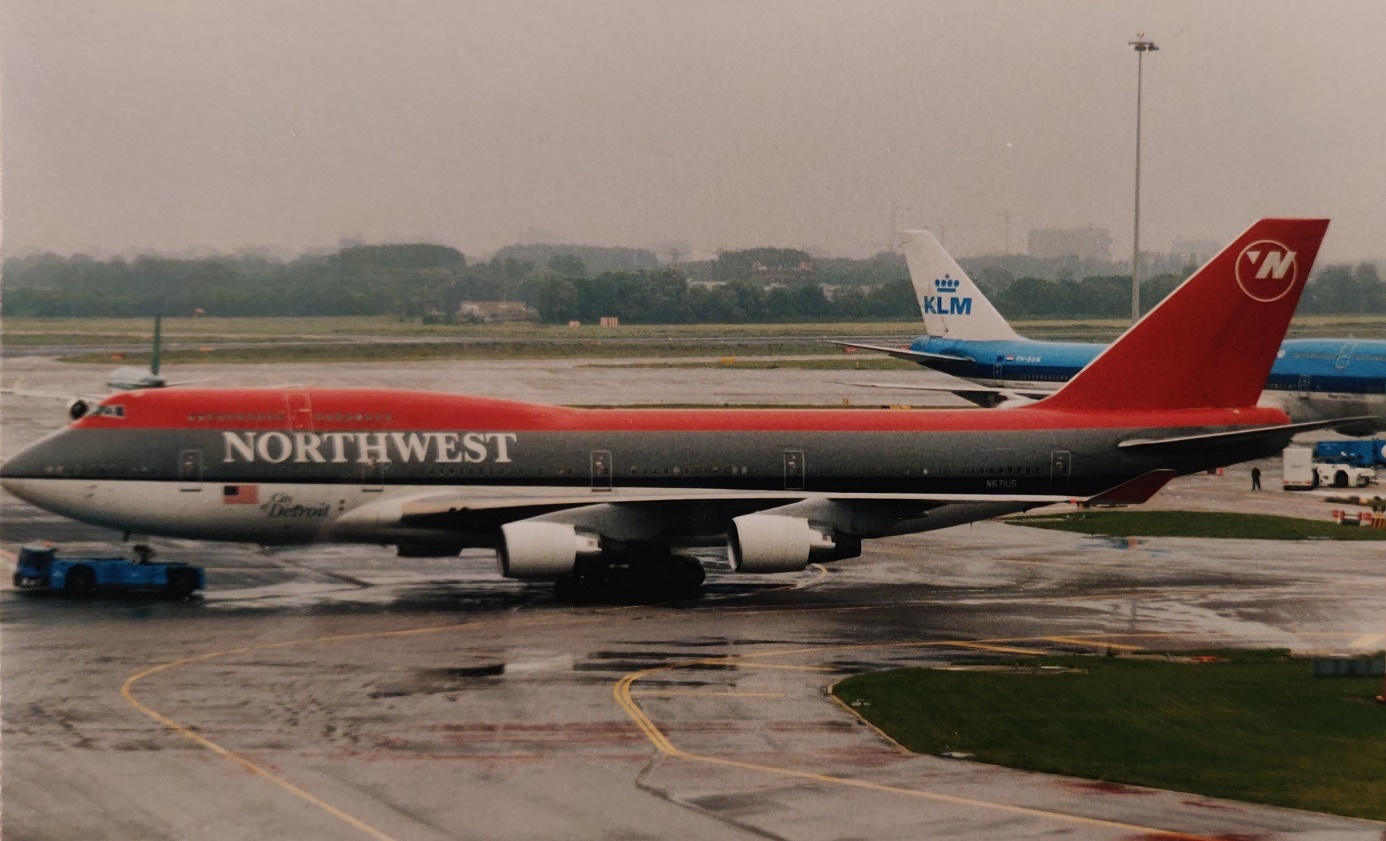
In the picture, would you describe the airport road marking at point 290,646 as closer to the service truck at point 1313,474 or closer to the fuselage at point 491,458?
the fuselage at point 491,458

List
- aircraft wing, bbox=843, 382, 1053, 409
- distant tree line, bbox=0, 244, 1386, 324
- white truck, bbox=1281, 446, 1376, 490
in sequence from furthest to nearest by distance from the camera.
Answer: aircraft wing, bbox=843, 382, 1053, 409
white truck, bbox=1281, 446, 1376, 490
distant tree line, bbox=0, 244, 1386, 324

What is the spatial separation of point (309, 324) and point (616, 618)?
34.1 m

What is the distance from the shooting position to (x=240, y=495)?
125 feet

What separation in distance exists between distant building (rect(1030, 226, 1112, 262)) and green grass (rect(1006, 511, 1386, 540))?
1537 inches

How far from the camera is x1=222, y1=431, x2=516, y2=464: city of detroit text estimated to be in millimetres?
38219

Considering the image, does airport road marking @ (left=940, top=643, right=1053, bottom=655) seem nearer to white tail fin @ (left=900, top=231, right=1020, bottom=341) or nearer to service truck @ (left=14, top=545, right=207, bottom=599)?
service truck @ (left=14, top=545, right=207, bottom=599)

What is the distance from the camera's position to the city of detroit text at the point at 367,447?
3822cm

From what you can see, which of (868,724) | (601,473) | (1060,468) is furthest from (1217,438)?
(868,724)

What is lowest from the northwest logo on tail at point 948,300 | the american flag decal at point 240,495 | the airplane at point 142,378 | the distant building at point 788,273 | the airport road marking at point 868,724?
the airport road marking at point 868,724

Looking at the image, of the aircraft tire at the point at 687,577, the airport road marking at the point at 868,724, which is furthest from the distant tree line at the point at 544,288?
the airport road marking at the point at 868,724

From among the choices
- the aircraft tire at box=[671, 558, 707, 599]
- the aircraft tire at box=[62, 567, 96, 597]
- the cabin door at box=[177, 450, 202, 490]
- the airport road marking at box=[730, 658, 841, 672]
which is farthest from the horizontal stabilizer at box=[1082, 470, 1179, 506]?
the aircraft tire at box=[62, 567, 96, 597]

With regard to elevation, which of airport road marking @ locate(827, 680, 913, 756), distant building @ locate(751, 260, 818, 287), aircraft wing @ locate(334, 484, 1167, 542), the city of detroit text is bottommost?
airport road marking @ locate(827, 680, 913, 756)

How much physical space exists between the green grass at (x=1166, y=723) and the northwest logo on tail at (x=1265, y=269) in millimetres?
12785

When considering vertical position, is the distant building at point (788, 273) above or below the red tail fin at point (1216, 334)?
above
